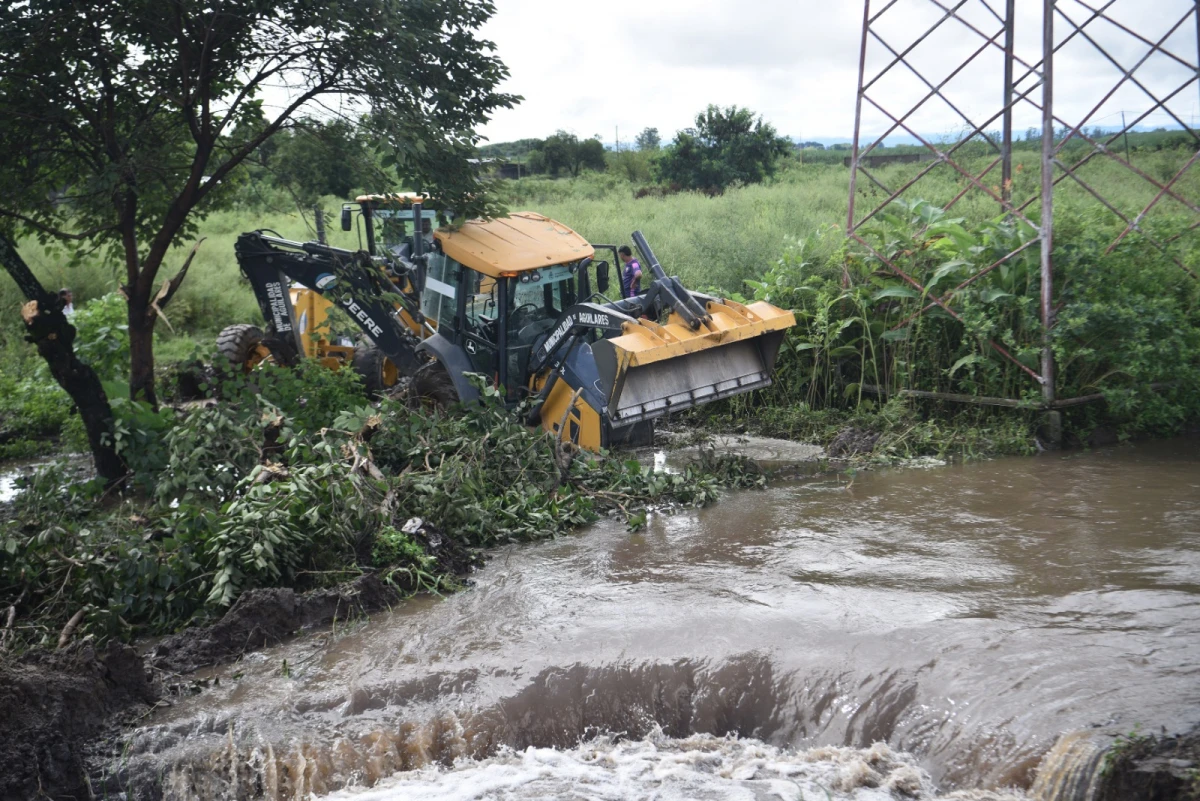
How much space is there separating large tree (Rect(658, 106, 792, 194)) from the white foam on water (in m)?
24.1

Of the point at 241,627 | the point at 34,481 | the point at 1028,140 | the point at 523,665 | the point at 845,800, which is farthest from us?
the point at 1028,140

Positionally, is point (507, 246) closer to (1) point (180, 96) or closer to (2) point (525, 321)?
(2) point (525, 321)

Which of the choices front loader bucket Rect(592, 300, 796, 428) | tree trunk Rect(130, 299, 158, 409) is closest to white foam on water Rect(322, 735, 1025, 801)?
front loader bucket Rect(592, 300, 796, 428)

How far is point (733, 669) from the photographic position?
5410 millimetres

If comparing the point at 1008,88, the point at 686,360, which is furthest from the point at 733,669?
the point at 1008,88

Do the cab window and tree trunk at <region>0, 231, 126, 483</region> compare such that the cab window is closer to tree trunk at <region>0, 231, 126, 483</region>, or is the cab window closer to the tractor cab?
the tractor cab

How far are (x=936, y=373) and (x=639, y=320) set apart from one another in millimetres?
3748

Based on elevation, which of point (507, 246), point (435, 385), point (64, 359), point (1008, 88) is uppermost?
point (1008, 88)

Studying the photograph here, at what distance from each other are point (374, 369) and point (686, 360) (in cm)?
418

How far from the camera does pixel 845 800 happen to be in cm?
448

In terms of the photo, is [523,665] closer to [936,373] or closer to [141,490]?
[141,490]

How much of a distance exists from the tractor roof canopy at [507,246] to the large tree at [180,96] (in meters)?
0.62

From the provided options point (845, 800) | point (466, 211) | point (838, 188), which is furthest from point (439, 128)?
point (838, 188)

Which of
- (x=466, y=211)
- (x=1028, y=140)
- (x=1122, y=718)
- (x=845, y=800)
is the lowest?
(x=845, y=800)
